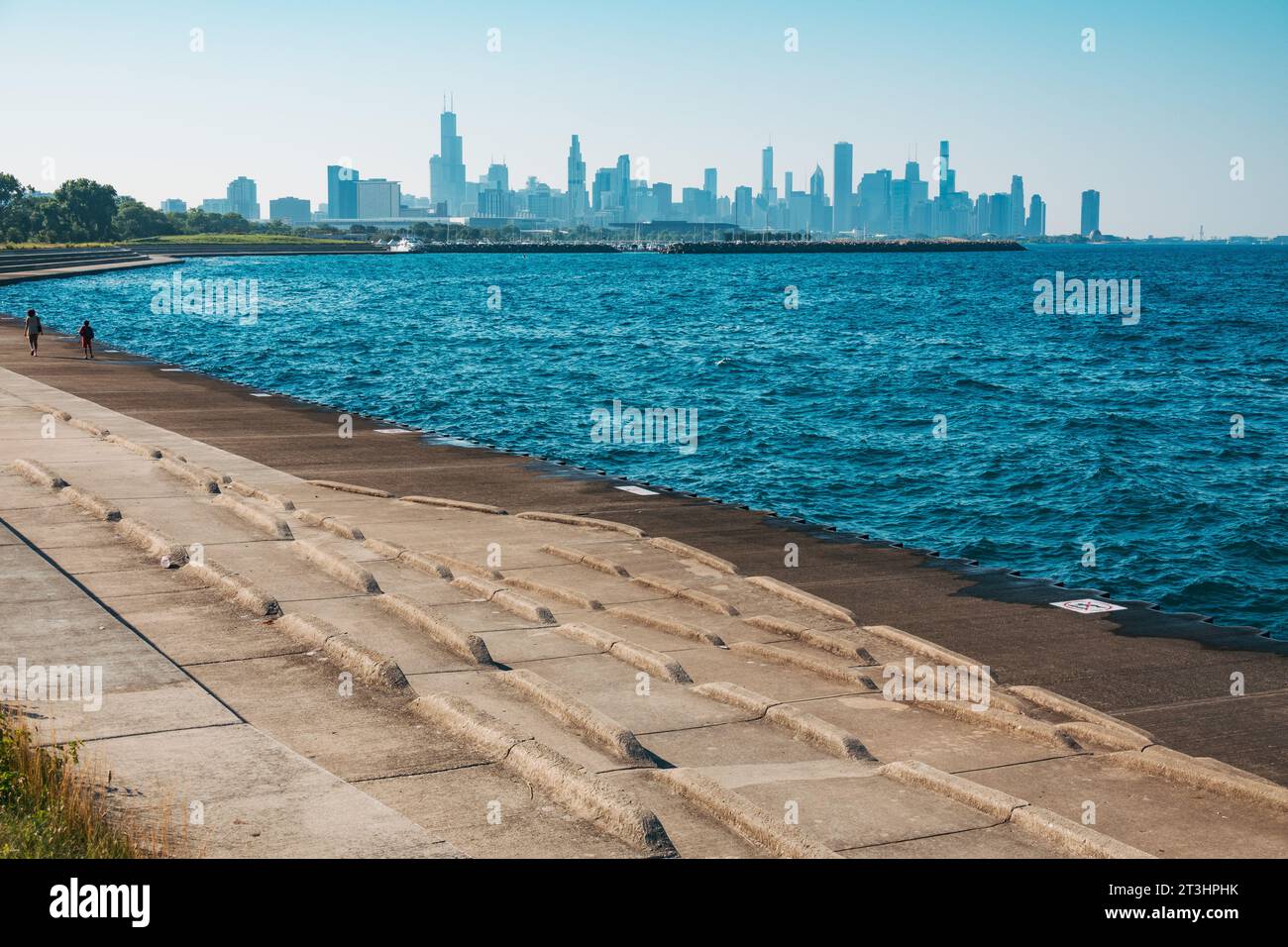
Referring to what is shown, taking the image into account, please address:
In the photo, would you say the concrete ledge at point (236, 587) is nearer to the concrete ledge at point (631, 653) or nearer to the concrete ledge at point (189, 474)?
the concrete ledge at point (631, 653)

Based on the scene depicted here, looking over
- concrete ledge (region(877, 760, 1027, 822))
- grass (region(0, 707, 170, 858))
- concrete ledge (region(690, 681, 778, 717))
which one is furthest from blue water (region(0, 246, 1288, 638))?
grass (region(0, 707, 170, 858))

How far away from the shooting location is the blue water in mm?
25859

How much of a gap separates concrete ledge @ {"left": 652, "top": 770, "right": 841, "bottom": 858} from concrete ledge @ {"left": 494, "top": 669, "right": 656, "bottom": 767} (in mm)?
313

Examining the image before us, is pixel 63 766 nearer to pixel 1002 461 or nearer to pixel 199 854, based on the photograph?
pixel 199 854

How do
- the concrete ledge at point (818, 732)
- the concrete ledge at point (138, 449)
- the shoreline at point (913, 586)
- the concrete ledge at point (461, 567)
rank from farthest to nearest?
the concrete ledge at point (138, 449) → the concrete ledge at point (461, 567) → the shoreline at point (913, 586) → the concrete ledge at point (818, 732)

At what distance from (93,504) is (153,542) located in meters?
2.44

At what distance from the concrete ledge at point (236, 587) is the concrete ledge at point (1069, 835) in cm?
721

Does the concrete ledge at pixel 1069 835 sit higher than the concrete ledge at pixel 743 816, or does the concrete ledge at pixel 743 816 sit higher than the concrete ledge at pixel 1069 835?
the concrete ledge at pixel 743 816

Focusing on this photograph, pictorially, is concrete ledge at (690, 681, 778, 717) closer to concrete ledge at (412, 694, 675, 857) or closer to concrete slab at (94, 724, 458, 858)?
concrete ledge at (412, 694, 675, 857)

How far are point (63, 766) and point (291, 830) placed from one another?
1547 millimetres

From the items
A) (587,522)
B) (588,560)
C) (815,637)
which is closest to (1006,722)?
(815,637)

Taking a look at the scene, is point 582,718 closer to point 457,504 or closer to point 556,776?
point 556,776

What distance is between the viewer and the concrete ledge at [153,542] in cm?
1391

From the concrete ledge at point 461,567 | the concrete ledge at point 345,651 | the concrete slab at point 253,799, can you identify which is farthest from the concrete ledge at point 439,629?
the concrete slab at point 253,799
